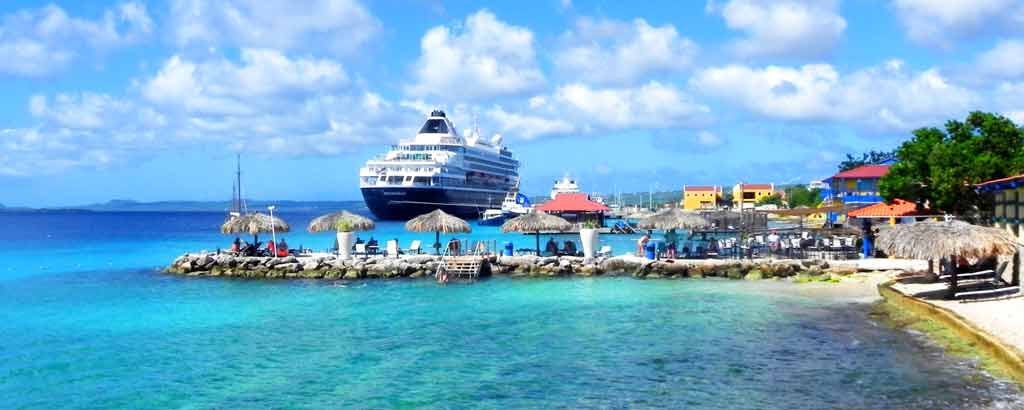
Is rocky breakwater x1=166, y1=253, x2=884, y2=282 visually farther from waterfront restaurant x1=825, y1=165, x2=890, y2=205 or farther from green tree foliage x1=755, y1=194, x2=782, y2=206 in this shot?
green tree foliage x1=755, y1=194, x2=782, y2=206

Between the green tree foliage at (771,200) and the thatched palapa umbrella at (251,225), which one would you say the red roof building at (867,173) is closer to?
the thatched palapa umbrella at (251,225)

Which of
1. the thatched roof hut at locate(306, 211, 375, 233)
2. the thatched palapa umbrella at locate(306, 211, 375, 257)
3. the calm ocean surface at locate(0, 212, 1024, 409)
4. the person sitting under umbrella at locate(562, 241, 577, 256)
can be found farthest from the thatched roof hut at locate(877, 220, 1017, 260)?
the thatched roof hut at locate(306, 211, 375, 233)

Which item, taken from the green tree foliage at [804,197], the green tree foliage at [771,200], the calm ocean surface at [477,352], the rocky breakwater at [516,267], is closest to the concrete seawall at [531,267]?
the rocky breakwater at [516,267]

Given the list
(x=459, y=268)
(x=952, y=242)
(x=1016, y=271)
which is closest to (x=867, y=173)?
(x=459, y=268)

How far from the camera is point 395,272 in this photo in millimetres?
25500

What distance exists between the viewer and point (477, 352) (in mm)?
13633

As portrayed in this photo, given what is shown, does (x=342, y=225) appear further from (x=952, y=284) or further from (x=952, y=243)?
(x=952, y=243)

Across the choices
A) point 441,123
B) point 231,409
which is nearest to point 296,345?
point 231,409

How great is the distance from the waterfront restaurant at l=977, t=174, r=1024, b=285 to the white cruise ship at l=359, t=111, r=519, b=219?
61121mm

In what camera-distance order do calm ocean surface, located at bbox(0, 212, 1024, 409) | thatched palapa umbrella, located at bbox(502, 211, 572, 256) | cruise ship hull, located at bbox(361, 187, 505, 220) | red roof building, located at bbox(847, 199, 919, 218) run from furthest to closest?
1. cruise ship hull, located at bbox(361, 187, 505, 220)
2. thatched palapa umbrella, located at bbox(502, 211, 572, 256)
3. red roof building, located at bbox(847, 199, 919, 218)
4. calm ocean surface, located at bbox(0, 212, 1024, 409)

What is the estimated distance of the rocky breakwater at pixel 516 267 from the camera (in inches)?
933

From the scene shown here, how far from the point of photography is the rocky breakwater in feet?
77.7

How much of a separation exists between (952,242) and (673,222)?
11.0 m

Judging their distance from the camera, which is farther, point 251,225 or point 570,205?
point 570,205
